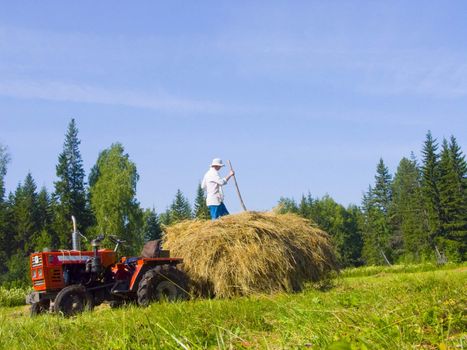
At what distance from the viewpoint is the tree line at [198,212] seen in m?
48.9

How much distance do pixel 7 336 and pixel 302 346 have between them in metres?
3.16

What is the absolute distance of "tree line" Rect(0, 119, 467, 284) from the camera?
160 feet

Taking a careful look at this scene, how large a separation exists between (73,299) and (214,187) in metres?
4.42

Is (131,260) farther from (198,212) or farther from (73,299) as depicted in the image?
(198,212)

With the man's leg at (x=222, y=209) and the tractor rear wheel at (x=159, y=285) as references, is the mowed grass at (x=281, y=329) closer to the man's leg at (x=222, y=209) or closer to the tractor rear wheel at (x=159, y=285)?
the tractor rear wheel at (x=159, y=285)

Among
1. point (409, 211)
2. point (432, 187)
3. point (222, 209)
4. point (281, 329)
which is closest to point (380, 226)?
point (409, 211)

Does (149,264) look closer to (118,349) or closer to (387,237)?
(118,349)

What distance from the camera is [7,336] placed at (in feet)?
15.4

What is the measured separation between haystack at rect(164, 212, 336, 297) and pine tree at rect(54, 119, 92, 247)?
47337 mm

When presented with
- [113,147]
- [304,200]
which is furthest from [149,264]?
[304,200]

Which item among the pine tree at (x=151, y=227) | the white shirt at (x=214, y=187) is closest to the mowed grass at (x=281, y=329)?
the white shirt at (x=214, y=187)

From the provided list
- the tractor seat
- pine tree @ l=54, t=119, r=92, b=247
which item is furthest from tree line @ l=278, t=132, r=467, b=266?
the tractor seat

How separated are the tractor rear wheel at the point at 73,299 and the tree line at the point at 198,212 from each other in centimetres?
454

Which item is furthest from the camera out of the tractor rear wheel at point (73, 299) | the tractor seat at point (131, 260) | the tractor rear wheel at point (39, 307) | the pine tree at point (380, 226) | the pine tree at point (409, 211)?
the pine tree at point (380, 226)
